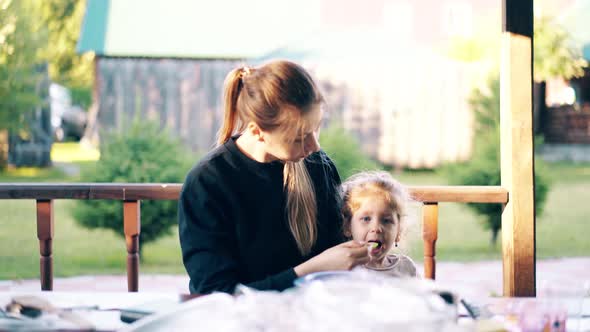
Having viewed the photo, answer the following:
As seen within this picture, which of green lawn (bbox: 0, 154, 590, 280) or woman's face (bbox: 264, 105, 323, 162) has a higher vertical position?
woman's face (bbox: 264, 105, 323, 162)

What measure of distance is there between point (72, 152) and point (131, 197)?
14.7m

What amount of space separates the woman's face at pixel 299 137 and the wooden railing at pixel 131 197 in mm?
1243

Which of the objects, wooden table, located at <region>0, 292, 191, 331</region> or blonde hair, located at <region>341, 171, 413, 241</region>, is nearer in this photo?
wooden table, located at <region>0, 292, 191, 331</region>

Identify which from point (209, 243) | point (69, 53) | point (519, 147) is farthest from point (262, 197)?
point (69, 53)

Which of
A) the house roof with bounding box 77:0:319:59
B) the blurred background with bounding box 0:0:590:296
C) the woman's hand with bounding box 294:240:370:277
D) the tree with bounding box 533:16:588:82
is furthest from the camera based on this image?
the tree with bounding box 533:16:588:82

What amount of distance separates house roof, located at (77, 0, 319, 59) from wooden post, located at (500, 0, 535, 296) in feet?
31.4

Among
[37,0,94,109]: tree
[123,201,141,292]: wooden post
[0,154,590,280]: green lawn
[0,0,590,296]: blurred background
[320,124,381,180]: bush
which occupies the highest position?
[37,0,94,109]: tree

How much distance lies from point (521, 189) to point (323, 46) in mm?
10051

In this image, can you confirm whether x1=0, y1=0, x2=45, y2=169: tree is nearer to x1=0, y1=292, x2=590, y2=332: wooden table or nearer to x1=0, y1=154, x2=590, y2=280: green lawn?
x1=0, y1=154, x2=590, y2=280: green lawn

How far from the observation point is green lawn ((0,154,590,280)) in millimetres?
6375

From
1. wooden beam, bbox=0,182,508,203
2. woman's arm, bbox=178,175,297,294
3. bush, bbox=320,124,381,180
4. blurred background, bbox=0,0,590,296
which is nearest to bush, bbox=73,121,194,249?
bush, bbox=320,124,381,180

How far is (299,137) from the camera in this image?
1.78 m

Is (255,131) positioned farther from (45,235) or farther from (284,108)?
(45,235)

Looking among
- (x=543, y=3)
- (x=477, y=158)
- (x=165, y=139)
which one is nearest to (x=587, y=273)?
(x=477, y=158)
